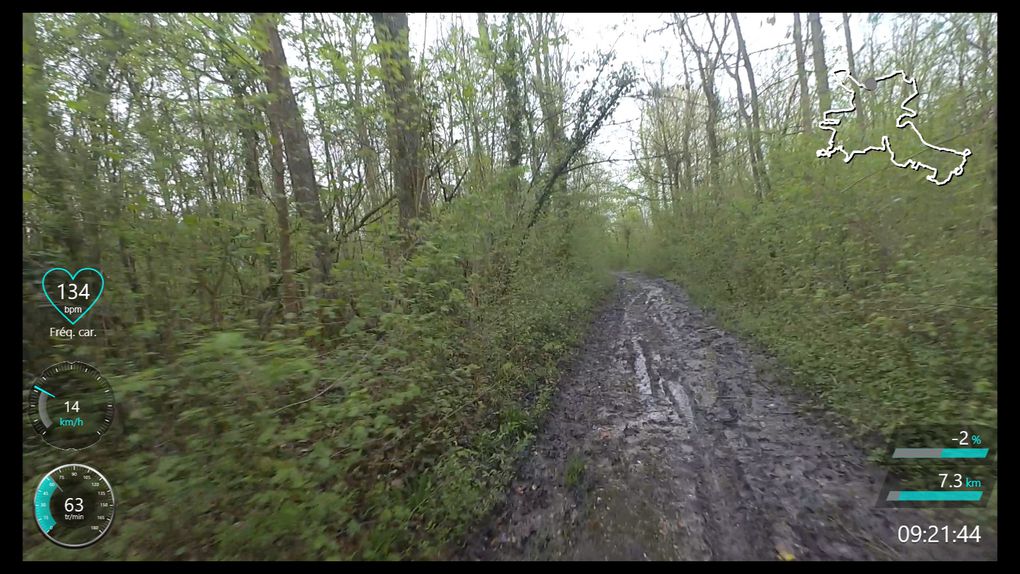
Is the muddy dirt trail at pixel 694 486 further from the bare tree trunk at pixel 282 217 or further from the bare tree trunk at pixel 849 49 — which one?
the bare tree trunk at pixel 849 49

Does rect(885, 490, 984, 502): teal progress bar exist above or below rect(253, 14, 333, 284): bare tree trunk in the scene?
below

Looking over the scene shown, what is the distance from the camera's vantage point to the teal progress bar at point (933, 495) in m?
2.17

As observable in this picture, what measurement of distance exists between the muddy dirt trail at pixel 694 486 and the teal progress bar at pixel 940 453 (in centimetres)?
24

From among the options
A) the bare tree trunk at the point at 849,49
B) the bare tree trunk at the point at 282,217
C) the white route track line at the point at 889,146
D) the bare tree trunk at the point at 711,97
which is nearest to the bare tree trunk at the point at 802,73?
the bare tree trunk at the point at 849,49

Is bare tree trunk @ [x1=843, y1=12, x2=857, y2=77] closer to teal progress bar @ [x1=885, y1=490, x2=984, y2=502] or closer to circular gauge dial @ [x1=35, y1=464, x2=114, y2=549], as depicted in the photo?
teal progress bar @ [x1=885, y1=490, x2=984, y2=502]

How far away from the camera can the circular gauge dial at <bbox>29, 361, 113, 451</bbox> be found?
171 cm

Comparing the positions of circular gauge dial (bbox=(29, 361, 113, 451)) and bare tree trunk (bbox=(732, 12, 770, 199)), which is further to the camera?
bare tree trunk (bbox=(732, 12, 770, 199))

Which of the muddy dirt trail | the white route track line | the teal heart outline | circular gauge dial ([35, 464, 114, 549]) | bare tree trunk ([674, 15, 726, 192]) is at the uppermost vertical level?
bare tree trunk ([674, 15, 726, 192])

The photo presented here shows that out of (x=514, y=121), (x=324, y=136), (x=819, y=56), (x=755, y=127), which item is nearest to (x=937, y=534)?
(x=324, y=136)

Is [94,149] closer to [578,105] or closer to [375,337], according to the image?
[375,337]

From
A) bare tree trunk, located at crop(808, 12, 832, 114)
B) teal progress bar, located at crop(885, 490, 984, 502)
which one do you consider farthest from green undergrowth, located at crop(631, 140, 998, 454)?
bare tree trunk, located at crop(808, 12, 832, 114)

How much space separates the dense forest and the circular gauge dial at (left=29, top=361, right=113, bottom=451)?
6 centimetres
